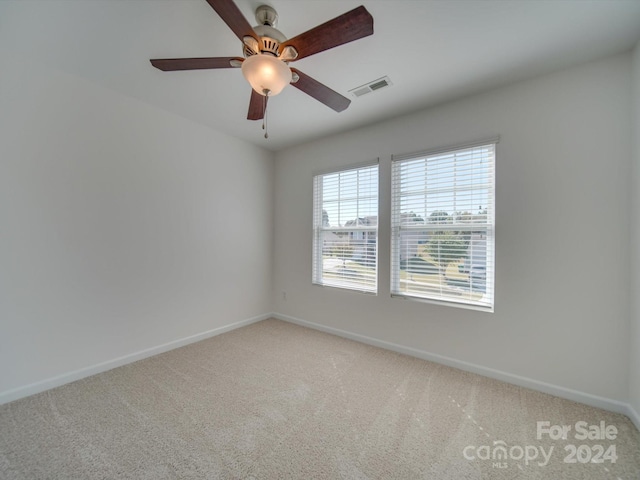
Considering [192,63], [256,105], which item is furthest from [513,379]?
[192,63]

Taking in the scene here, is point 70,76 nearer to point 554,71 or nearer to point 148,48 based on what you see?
point 148,48

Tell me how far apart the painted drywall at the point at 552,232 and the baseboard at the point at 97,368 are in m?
2.37

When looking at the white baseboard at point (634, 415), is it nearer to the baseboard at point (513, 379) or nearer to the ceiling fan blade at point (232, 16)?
the baseboard at point (513, 379)

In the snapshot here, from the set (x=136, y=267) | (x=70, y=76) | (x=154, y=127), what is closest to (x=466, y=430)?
(x=136, y=267)

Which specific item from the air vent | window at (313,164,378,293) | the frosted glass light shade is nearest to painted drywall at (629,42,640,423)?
the air vent

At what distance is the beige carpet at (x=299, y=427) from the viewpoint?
1393mm

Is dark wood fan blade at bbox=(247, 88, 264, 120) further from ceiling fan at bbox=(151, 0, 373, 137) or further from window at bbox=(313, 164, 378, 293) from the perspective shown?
window at bbox=(313, 164, 378, 293)

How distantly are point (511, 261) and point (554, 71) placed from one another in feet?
5.10

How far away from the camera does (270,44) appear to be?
1.44 metres

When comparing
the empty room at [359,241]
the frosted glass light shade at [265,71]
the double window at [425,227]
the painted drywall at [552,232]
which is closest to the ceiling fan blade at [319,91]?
the empty room at [359,241]

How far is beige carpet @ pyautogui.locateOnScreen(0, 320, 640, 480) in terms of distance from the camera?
1393 millimetres

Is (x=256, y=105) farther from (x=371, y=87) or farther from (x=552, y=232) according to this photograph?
(x=552, y=232)

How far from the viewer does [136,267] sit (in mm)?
2553

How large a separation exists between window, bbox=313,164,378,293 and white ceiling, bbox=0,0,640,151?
1009 millimetres
